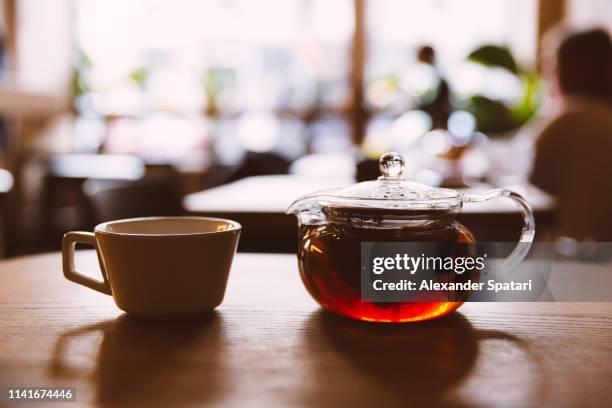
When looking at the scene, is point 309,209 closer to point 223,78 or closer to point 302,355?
point 302,355

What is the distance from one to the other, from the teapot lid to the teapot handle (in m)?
0.02

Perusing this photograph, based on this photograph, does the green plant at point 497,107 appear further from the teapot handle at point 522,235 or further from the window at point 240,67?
the teapot handle at point 522,235

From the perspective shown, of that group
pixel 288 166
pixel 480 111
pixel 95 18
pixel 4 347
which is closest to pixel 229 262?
pixel 4 347

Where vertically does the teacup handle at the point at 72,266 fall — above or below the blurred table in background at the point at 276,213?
above

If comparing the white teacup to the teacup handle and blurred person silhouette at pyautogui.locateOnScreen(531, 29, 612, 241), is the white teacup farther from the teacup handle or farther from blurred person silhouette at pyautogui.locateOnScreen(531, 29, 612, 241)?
blurred person silhouette at pyautogui.locateOnScreen(531, 29, 612, 241)

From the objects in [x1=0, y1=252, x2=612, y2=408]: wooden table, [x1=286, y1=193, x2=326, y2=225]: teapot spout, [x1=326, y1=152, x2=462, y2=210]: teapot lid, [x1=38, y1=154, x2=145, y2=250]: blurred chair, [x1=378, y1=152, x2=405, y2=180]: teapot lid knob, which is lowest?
[x1=38, y1=154, x2=145, y2=250]: blurred chair

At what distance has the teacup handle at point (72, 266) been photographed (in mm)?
621

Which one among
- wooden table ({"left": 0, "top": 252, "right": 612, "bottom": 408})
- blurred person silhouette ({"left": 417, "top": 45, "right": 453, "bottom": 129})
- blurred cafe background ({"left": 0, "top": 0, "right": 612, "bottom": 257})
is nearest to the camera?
wooden table ({"left": 0, "top": 252, "right": 612, "bottom": 408})

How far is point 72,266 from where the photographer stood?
64 cm

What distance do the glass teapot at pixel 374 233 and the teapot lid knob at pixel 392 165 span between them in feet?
0.09

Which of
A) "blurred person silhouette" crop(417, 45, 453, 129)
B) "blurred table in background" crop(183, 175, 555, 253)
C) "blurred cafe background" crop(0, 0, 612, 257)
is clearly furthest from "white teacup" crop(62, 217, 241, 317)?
"blurred cafe background" crop(0, 0, 612, 257)

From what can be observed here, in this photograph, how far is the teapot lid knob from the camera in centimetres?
63

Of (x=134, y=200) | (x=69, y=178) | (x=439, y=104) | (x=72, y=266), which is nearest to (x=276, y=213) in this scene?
(x=134, y=200)

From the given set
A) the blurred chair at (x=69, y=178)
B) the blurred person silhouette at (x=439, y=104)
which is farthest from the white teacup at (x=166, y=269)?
the blurred chair at (x=69, y=178)
